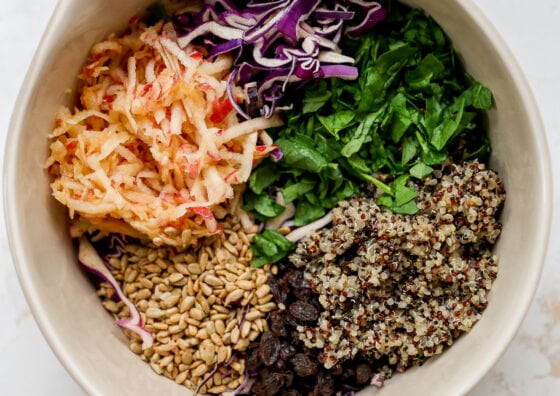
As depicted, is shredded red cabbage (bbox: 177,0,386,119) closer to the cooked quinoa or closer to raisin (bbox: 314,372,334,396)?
the cooked quinoa

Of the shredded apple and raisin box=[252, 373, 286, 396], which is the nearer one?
the shredded apple

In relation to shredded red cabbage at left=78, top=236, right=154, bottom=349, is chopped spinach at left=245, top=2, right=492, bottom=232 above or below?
above

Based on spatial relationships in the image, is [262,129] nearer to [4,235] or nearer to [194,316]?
[194,316]

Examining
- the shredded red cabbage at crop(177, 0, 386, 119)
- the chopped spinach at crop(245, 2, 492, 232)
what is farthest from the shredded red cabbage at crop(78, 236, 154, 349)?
the shredded red cabbage at crop(177, 0, 386, 119)

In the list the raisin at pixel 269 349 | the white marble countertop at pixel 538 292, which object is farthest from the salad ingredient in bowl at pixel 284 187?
the white marble countertop at pixel 538 292

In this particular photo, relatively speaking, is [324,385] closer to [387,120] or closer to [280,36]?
[387,120]

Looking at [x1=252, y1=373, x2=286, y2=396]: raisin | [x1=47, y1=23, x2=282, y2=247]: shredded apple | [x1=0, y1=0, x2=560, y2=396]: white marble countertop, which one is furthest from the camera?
[x1=0, y1=0, x2=560, y2=396]: white marble countertop

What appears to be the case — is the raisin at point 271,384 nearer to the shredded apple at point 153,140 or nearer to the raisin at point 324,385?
the raisin at point 324,385
